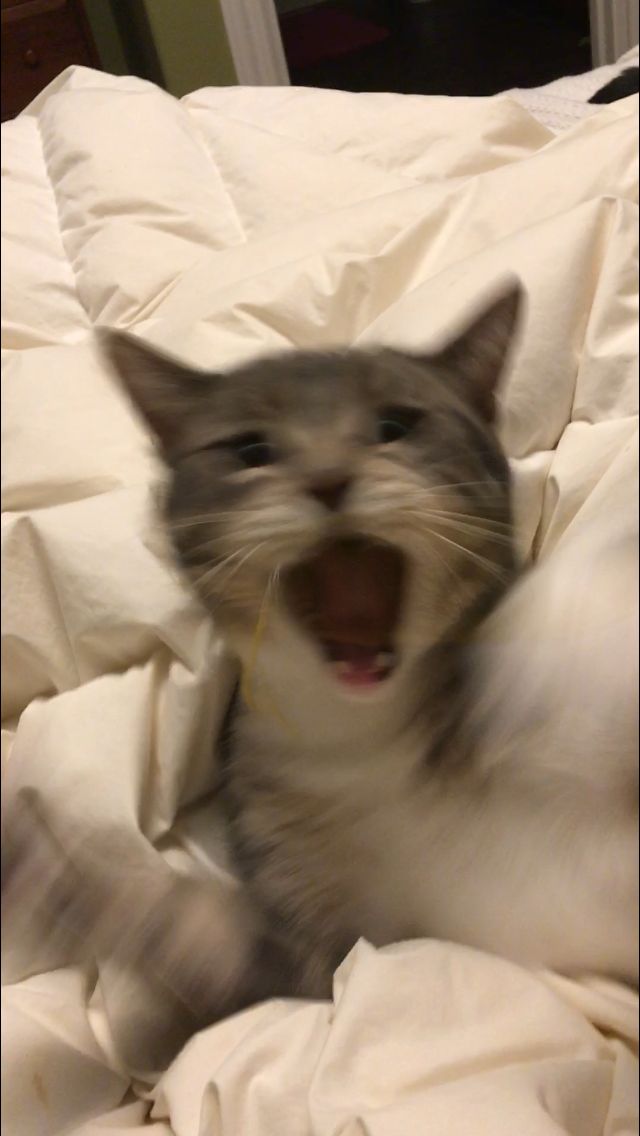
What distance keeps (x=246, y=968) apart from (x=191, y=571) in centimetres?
22

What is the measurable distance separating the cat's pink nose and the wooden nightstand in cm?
28

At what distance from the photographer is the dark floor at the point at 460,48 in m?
0.44

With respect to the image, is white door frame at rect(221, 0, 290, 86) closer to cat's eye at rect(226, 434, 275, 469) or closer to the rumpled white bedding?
the rumpled white bedding

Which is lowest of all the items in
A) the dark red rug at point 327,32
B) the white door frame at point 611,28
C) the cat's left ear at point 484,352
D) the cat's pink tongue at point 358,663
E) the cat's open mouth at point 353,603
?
the cat's pink tongue at point 358,663

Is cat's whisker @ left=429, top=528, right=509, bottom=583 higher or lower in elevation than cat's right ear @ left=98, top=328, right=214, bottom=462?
lower

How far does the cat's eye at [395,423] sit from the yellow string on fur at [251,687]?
10 centimetres

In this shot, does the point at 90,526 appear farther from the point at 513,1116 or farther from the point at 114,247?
the point at 513,1116

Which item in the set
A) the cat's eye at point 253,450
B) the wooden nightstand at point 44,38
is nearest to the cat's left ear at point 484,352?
the cat's eye at point 253,450

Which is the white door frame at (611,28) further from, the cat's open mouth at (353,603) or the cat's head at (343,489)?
the cat's open mouth at (353,603)

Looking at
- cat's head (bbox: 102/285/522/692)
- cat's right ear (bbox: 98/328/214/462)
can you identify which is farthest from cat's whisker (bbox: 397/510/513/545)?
cat's right ear (bbox: 98/328/214/462)

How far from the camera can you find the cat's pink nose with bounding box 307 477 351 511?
1.17 ft

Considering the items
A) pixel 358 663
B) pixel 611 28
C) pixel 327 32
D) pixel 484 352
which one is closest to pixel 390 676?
pixel 358 663

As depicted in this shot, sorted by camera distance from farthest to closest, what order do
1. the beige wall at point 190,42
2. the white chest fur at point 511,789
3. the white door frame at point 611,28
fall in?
1. the white door frame at point 611,28
2. the beige wall at point 190,42
3. the white chest fur at point 511,789

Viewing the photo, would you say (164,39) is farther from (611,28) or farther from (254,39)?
(611,28)
